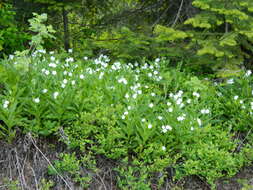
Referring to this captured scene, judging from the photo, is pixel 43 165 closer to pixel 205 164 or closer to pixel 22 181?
pixel 22 181

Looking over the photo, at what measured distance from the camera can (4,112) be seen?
10.6ft

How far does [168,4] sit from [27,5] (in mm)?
2884

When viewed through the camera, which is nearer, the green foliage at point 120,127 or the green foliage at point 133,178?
the green foliage at point 133,178

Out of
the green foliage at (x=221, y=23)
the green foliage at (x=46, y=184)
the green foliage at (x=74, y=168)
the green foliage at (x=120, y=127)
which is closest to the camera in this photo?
the green foliage at (x=46, y=184)

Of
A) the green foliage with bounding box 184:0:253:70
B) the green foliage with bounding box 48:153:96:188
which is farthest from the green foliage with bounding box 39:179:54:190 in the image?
the green foliage with bounding box 184:0:253:70

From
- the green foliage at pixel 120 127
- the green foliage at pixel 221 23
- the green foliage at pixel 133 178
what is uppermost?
the green foliage at pixel 221 23

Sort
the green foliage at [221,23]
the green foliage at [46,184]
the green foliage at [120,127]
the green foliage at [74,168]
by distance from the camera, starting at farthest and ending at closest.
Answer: the green foliage at [221,23]
the green foliage at [120,127]
the green foliage at [74,168]
the green foliage at [46,184]

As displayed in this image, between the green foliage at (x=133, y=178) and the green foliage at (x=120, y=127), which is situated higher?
the green foliage at (x=120, y=127)

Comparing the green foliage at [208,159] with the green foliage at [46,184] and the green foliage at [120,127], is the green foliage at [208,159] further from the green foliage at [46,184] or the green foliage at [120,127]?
the green foliage at [46,184]

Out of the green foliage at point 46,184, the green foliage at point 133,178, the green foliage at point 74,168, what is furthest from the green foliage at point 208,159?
the green foliage at point 46,184

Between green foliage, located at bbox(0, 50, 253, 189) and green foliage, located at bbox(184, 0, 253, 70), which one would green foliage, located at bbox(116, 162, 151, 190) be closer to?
green foliage, located at bbox(0, 50, 253, 189)

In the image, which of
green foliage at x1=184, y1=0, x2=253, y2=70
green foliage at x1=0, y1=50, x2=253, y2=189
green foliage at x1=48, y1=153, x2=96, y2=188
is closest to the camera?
green foliage at x1=48, y1=153, x2=96, y2=188

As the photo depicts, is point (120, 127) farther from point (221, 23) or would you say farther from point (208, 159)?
point (221, 23)

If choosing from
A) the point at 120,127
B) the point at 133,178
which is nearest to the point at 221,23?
the point at 120,127
